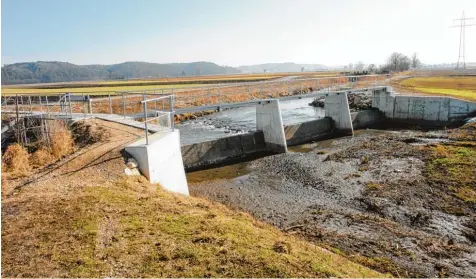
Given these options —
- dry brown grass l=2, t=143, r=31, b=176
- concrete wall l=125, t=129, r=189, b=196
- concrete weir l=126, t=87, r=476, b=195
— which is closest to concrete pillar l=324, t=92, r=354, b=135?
concrete weir l=126, t=87, r=476, b=195

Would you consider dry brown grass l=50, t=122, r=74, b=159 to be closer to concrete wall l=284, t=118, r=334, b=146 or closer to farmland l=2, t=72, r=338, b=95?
concrete wall l=284, t=118, r=334, b=146

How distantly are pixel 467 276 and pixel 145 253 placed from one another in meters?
7.68

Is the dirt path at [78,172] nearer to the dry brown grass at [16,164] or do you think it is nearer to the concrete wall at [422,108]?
the dry brown grass at [16,164]

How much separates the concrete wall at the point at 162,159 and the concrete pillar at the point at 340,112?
802 inches

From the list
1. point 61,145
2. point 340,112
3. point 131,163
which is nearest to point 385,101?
point 340,112

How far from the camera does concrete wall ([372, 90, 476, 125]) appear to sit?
3080 cm

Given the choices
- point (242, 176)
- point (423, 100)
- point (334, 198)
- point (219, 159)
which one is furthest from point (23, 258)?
point (423, 100)

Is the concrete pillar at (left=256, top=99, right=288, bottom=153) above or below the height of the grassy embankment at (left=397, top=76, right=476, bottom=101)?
below

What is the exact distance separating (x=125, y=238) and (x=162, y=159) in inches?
198

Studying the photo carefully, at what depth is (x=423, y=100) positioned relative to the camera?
32781mm

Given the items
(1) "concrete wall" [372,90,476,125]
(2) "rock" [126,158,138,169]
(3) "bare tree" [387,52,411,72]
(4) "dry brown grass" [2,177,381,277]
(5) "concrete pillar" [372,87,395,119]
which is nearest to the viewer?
(4) "dry brown grass" [2,177,381,277]

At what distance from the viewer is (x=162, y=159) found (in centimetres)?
1148

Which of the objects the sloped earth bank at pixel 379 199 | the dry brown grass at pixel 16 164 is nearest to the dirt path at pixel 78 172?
the dry brown grass at pixel 16 164

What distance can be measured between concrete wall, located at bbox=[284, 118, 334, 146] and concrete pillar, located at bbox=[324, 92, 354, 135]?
1.98ft
